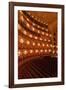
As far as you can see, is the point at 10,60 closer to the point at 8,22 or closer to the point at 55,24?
the point at 8,22

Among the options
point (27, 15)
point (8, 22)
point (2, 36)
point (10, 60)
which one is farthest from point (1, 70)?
point (27, 15)

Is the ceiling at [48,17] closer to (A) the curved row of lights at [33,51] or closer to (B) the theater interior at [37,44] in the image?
(B) the theater interior at [37,44]

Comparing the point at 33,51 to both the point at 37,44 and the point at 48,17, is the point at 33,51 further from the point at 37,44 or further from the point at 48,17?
the point at 48,17

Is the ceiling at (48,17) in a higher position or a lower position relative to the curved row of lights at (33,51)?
higher

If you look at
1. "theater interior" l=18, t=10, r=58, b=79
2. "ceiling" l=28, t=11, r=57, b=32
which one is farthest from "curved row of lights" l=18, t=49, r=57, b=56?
"ceiling" l=28, t=11, r=57, b=32

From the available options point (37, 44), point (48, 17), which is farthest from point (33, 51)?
point (48, 17)

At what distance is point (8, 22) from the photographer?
2184 millimetres

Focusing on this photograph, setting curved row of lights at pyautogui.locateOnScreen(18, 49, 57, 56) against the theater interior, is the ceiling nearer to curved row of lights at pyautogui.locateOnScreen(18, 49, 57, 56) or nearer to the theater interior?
the theater interior

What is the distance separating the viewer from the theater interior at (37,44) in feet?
7.24

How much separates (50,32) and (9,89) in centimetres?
77

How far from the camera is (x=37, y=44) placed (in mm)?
2252

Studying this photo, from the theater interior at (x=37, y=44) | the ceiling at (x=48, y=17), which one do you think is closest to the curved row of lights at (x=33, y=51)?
the theater interior at (x=37, y=44)

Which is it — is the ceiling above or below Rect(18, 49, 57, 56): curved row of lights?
above

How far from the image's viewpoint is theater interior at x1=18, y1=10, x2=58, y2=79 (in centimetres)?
221
